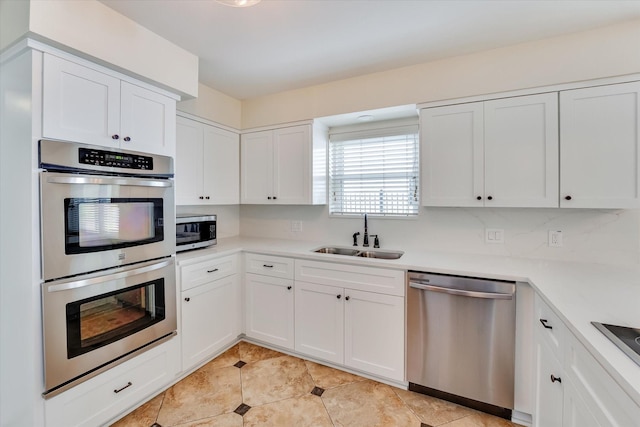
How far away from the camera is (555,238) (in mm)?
2135

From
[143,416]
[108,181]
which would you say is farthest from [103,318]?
[108,181]

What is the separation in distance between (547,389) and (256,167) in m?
2.81

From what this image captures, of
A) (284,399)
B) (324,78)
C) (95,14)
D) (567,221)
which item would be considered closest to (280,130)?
(324,78)

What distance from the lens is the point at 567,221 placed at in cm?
210

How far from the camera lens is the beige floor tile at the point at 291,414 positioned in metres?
1.79

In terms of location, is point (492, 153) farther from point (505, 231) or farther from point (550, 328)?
point (550, 328)

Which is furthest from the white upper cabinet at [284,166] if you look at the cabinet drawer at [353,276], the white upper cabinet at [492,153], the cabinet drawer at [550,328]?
the cabinet drawer at [550,328]

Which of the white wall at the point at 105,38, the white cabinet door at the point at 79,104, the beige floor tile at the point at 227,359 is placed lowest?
the beige floor tile at the point at 227,359

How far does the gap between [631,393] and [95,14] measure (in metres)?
2.73

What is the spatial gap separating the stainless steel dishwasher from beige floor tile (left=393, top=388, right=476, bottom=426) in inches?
1.7

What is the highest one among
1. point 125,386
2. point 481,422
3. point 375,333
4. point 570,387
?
point 570,387

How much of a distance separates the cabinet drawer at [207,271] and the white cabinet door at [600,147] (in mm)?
2602

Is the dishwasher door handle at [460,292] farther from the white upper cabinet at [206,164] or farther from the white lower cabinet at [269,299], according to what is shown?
the white upper cabinet at [206,164]

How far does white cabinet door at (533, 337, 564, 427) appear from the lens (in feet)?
4.09
